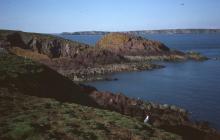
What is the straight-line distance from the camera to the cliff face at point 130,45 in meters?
108

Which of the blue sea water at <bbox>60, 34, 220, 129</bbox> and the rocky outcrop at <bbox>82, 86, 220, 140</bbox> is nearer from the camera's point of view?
the rocky outcrop at <bbox>82, 86, 220, 140</bbox>

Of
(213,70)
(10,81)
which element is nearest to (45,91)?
(10,81)

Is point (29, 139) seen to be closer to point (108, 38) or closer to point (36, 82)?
point (36, 82)

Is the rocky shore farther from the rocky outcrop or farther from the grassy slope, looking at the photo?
the grassy slope

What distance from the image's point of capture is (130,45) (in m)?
112

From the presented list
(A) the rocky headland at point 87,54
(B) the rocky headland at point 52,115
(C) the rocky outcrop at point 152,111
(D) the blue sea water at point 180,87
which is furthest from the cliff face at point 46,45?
(B) the rocky headland at point 52,115

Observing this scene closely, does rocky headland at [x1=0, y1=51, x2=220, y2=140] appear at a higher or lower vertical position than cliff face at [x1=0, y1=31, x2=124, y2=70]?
higher

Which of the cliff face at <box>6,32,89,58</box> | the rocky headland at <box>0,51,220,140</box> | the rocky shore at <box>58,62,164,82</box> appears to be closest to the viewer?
the rocky headland at <box>0,51,220,140</box>

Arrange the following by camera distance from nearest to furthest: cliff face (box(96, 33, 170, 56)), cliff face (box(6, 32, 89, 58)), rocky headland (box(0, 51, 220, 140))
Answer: rocky headland (box(0, 51, 220, 140)) → cliff face (box(6, 32, 89, 58)) → cliff face (box(96, 33, 170, 56))

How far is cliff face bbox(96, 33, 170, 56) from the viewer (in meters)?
108

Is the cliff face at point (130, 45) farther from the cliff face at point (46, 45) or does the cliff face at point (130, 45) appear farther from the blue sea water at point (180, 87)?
the blue sea water at point (180, 87)

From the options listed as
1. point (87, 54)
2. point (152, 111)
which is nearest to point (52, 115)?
point (152, 111)

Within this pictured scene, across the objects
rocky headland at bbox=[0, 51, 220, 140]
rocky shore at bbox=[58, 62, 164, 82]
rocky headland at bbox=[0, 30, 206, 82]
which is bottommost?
rocky shore at bbox=[58, 62, 164, 82]

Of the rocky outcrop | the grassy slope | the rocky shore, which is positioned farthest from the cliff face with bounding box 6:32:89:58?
the grassy slope
